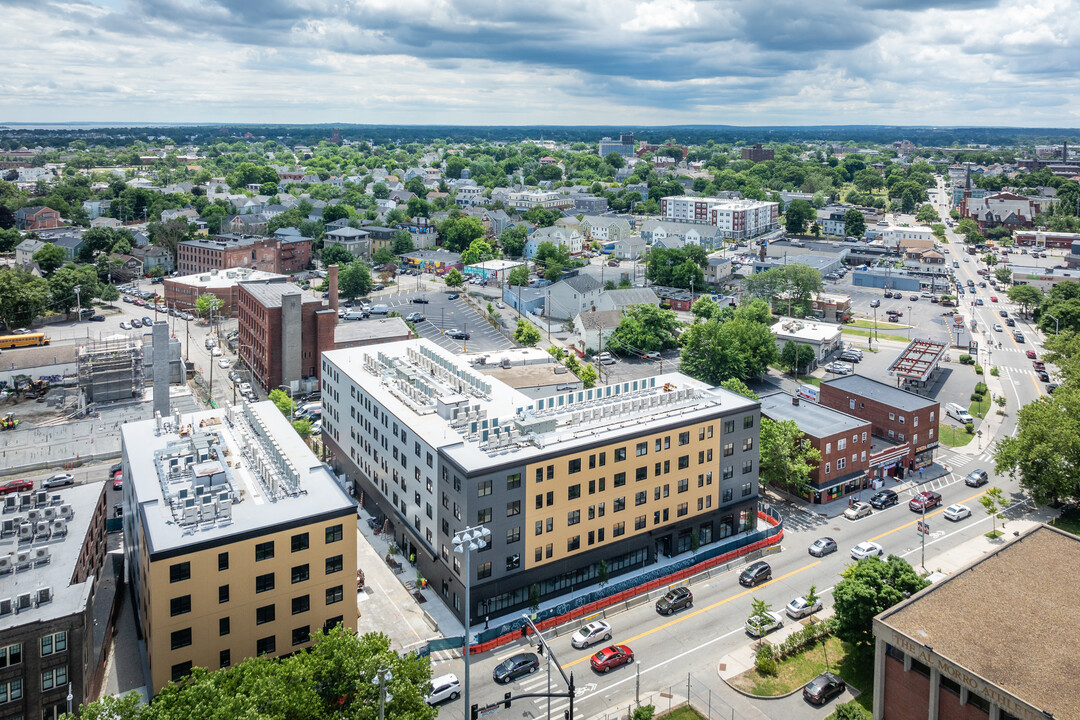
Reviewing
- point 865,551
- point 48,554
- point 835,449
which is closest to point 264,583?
point 48,554

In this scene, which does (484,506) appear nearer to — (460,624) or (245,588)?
(460,624)

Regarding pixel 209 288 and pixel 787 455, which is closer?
pixel 787 455

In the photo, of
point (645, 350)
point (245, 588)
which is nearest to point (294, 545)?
point (245, 588)

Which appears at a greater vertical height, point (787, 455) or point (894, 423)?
point (894, 423)

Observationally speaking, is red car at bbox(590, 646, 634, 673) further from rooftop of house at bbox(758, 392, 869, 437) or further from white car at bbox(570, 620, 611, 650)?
rooftop of house at bbox(758, 392, 869, 437)

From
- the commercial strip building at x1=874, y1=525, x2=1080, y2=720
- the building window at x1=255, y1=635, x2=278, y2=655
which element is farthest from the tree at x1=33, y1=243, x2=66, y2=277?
the commercial strip building at x1=874, y1=525, x2=1080, y2=720

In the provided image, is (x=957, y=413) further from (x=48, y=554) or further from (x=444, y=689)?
(x=48, y=554)

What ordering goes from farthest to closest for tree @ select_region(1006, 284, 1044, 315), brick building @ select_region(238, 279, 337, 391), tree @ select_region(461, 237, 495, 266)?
1. tree @ select_region(461, 237, 495, 266)
2. tree @ select_region(1006, 284, 1044, 315)
3. brick building @ select_region(238, 279, 337, 391)
